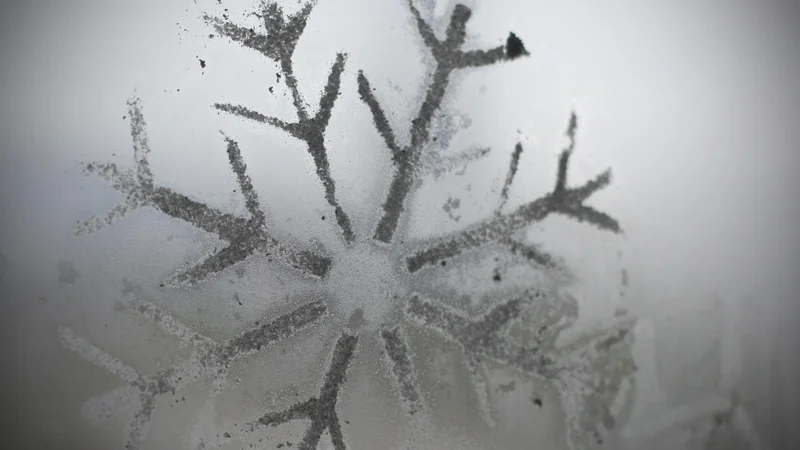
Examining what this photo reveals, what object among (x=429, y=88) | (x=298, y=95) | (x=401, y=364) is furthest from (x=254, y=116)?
(x=401, y=364)

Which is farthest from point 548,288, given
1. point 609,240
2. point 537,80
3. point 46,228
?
point 46,228

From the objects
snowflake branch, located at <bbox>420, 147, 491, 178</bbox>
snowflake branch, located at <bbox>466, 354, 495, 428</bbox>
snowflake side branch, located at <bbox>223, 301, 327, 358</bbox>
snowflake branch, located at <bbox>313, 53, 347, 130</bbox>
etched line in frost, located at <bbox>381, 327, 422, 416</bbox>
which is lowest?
snowflake branch, located at <bbox>466, 354, 495, 428</bbox>

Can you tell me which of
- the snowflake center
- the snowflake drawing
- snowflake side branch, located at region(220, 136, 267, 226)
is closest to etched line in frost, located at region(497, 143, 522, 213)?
the snowflake drawing

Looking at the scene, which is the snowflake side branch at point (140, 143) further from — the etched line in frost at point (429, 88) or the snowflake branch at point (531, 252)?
the snowflake branch at point (531, 252)

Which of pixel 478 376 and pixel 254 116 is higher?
pixel 254 116

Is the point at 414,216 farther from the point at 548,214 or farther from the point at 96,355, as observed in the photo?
the point at 96,355

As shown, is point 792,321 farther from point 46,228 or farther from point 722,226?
point 46,228

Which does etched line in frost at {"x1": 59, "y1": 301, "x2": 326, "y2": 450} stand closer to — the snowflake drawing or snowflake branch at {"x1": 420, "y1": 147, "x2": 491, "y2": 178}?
the snowflake drawing
